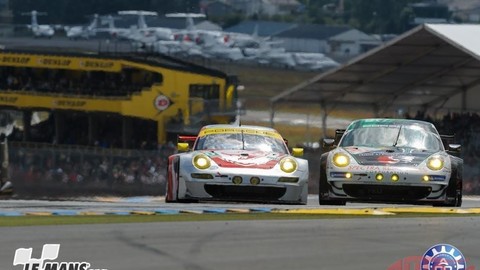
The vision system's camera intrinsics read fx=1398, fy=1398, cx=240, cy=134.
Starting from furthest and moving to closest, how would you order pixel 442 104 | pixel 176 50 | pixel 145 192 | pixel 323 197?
pixel 176 50, pixel 442 104, pixel 145 192, pixel 323 197

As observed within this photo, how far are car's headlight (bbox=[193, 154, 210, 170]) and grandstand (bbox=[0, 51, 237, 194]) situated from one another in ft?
88.6

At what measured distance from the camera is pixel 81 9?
120m

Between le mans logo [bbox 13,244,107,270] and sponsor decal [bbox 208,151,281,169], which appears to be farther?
sponsor decal [bbox 208,151,281,169]

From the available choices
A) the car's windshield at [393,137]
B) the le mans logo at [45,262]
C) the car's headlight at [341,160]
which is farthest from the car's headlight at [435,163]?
the le mans logo at [45,262]

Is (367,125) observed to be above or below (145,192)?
above

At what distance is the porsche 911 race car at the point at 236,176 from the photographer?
55.0ft

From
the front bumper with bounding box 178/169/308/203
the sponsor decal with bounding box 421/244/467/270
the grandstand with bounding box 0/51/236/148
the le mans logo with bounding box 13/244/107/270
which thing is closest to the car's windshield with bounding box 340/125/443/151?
the front bumper with bounding box 178/169/308/203

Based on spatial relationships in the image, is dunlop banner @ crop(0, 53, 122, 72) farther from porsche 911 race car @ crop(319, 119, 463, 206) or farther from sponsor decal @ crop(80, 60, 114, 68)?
porsche 911 race car @ crop(319, 119, 463, 206)

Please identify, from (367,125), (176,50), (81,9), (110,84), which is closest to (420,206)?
(367,125)

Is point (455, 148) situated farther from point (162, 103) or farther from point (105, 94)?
point (105, 94)

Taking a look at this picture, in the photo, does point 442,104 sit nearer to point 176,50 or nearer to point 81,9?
point 176,50

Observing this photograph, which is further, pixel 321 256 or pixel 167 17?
pixel 167 17

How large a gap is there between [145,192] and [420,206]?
663 inches

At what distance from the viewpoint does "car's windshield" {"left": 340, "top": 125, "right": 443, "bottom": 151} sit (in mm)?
17719
